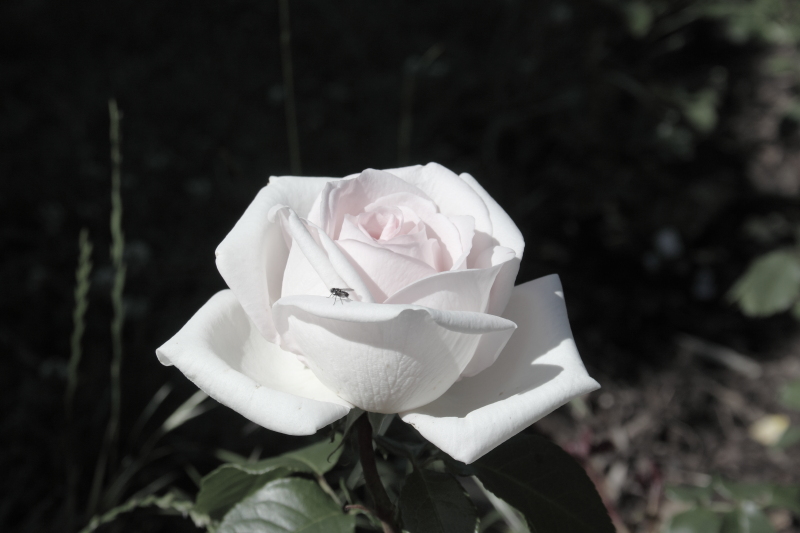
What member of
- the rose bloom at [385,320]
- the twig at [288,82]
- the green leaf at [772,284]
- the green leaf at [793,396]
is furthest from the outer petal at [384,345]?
the green leaf at [772,284]

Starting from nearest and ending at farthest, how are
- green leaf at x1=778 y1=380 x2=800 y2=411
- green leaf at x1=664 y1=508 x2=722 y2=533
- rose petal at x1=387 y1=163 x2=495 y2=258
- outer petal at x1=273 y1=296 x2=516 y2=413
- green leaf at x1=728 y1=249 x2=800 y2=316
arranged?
outer petal at x1=273 y1=296 x2=516 y2=413, rose petal at x1=387 y1=163 x2=495 y2=258, green leaf at x1=664 y1=508 x2=722 y2=533, green leaf at x1=778 y1=380 x2=800 y2=411, green leaf at x1=728 y1=249 x2=800 y2=316

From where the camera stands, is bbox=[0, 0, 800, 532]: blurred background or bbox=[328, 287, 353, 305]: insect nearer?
bbox=[328, 287, 353, 305]: insect

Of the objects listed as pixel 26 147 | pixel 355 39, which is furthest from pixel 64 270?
pixel 355 39

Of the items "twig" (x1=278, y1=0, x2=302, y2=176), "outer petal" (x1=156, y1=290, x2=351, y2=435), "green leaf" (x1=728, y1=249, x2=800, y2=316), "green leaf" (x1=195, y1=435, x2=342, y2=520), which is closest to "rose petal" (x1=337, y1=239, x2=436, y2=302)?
"outer petal" (x1=156, y1=290, x2=351, y2=435)

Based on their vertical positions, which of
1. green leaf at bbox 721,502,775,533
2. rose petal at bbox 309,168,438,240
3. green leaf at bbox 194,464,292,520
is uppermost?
rose petal at bbox 309,168,438,240

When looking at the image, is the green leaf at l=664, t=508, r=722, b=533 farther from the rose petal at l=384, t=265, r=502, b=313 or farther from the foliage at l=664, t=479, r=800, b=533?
the rose petal at l=384, t=265, r=502, b=313

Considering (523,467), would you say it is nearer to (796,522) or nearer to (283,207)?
(283,207)

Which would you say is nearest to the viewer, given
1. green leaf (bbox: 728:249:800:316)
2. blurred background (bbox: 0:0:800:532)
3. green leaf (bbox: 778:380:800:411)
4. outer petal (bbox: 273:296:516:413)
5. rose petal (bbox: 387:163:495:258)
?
outer petal (bbox: 273:296:516:413)
